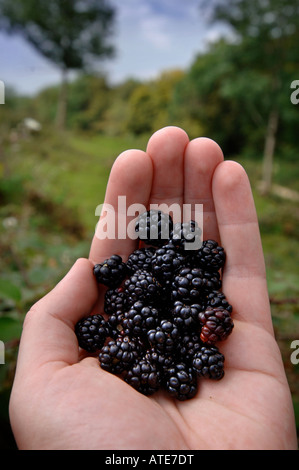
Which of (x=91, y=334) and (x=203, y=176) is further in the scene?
(x=203, y=176)

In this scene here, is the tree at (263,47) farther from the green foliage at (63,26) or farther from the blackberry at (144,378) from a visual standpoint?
the blackberry at (144,378)

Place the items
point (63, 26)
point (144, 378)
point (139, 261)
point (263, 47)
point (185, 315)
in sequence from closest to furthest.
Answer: point (144, 378)
point (185, 315)
point (139, 261)
point (263, 47)
point (63, 26)

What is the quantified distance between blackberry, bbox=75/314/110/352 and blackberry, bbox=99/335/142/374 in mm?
59

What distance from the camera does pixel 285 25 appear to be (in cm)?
796

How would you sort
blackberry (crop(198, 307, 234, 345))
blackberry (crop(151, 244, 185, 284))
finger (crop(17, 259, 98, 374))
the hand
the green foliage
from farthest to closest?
1. the green foliage
2. blackberry (crop(151, 244, 185, 284))
3. blackberry (crop(198, 307, 234, 345))
4. finger (crop(17, 259, 98, 374))
5. the hand

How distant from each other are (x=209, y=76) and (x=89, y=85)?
781 centimetres

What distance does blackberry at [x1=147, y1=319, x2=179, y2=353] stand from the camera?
141cm

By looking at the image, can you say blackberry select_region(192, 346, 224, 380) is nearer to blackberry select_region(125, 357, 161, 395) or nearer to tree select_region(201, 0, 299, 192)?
blackberry select_region(125, 357, 161, 395)

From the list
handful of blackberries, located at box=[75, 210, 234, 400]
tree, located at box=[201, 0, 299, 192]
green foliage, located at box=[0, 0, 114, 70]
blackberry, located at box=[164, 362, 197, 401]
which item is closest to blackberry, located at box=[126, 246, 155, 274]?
handful of blackberries, located at box=[75, 210, 234, 400]

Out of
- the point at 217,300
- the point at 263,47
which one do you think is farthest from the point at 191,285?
the point at 263,47

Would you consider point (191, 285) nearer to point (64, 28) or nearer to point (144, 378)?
point (144, 378)

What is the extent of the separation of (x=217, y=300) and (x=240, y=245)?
0.90ft

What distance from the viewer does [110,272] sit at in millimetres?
1590
